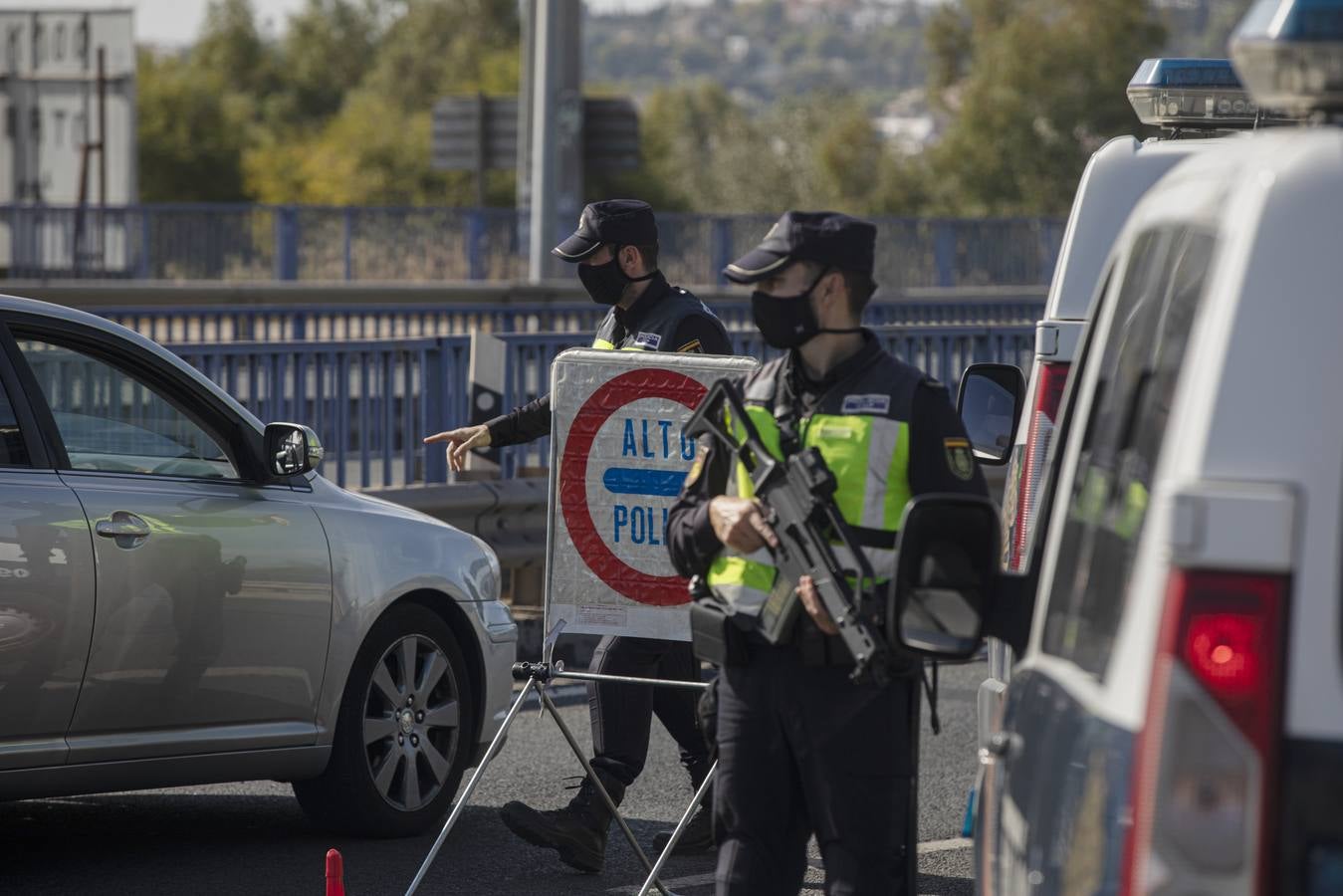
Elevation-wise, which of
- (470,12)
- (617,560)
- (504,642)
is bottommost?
(504,642)

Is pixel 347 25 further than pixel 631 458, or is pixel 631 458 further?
pixel 347 25

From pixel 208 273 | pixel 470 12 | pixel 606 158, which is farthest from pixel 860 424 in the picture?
pixel 470 12

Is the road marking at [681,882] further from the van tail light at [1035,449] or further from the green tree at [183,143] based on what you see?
the green tree at [183,143]

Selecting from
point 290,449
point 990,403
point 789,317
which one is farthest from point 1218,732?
point 290,449

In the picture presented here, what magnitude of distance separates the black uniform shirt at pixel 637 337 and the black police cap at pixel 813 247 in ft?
7.00

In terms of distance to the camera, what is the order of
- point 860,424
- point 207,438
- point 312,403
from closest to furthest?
1. point 860,424
2. point 207,438
3. point 312,403

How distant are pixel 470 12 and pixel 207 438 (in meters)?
77.9

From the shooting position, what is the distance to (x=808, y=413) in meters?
4.40

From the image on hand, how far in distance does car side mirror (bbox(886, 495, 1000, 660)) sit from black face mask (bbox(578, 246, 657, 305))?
3224 mm

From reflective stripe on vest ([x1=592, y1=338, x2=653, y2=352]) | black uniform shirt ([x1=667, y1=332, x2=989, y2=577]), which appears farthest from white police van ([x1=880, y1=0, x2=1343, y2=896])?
reflective stripe on vest ([x1=592, y1=338, x2=653, y2=352])

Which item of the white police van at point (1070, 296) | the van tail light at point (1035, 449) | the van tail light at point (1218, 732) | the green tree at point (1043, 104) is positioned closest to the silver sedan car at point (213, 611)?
the white police van at point (1070, 296)

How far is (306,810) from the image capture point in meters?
7.05

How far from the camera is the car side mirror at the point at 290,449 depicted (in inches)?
263

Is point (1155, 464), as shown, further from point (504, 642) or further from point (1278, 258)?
point (504, 642)
